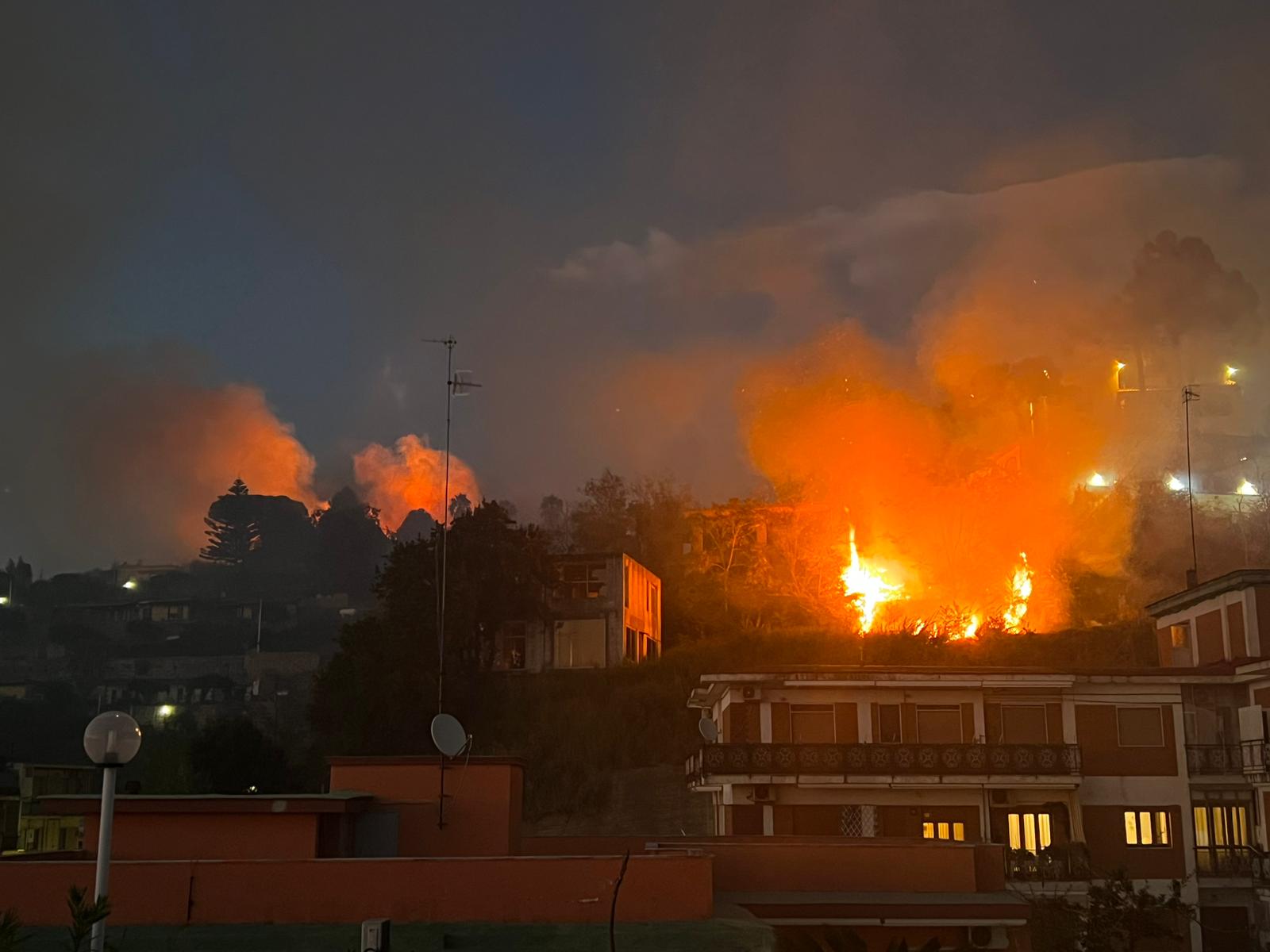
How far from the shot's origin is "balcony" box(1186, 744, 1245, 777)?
38719 mm

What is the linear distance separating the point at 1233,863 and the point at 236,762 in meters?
45.4

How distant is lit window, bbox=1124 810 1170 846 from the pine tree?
125143 millimetres

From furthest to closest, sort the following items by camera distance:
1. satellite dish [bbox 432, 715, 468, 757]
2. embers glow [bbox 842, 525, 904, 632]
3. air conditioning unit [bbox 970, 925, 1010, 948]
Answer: embers glow [bbox 842, 525, 904, 632] < satellite dish [bbox 432, 715, 468, 757] < air conditioning unit [bbox 970, 925, 1010, 948]

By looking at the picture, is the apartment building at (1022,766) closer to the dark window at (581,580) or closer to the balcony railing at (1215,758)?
the balcony railing at (1215,758)

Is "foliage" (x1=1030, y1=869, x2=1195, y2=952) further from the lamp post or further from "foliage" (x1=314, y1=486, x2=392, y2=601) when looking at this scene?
"foliage" (x1=314, y1=486, x2=392, y2=601)

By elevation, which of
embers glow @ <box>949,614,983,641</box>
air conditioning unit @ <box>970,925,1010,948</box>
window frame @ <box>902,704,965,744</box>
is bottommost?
air conditioning unit @ <box>970,925,1010,948</box>

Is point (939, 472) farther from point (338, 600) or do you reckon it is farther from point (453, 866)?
point (338, 600)

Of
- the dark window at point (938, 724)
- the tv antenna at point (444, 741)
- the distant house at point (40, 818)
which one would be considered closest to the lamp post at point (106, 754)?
the tv antenna at point (444, 741)

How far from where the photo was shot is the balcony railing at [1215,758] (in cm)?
3875

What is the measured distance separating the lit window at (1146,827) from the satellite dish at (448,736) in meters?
25.4

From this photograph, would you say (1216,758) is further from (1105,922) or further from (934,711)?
(1105,922)

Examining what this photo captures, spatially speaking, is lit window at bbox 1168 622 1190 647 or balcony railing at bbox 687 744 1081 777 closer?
balcony railing at bbox 687 744 1081 777

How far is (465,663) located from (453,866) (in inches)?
1797

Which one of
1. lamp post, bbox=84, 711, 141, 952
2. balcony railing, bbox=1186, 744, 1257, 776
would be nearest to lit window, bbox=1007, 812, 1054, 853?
balcony railing, bbox=1186, 744, 1257, 776
